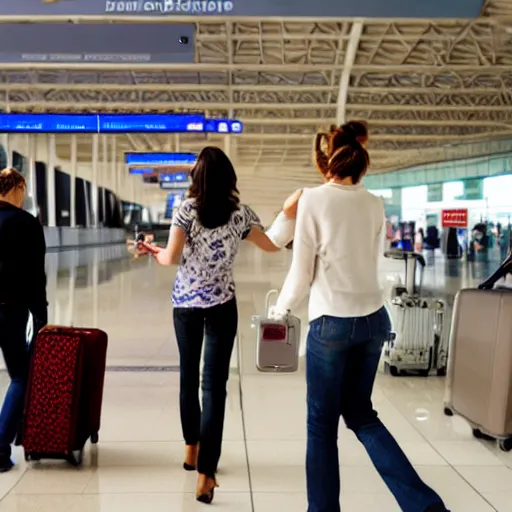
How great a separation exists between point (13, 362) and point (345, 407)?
5.72ft

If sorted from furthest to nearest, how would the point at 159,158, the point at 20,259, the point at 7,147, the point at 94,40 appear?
the point at 159,158
the point at 7,147
the point at 94,40
the point at 20,259

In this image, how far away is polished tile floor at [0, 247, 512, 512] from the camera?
9.98 feet

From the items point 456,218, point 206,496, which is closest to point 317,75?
point 456,218

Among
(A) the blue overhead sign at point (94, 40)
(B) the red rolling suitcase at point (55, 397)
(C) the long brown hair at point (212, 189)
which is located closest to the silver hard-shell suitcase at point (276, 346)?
(C) the long brown hair at point (212, 189)

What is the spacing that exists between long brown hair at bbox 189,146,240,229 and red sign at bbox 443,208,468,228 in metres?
6.77

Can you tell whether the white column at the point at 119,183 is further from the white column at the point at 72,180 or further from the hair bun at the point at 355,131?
the hair bun at the point at 355,131

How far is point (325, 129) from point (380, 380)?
10.5ft

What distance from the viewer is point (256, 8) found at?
539 centimetres

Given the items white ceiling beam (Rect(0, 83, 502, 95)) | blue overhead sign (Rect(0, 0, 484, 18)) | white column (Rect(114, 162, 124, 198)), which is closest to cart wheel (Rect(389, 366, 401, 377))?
blue overhead sign (Rect(0, 0, 484, 18))

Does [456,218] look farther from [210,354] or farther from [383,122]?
[383,122]

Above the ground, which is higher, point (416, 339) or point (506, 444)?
point (416, 339)

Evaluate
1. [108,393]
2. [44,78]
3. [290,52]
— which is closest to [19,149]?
[44,78]

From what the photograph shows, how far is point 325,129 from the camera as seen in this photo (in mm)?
2707

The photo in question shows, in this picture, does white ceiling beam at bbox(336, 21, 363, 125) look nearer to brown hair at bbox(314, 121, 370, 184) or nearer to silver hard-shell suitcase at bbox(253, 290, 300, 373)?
silver hard-shell suitcase at bbox(253, 290, 300, 373)
